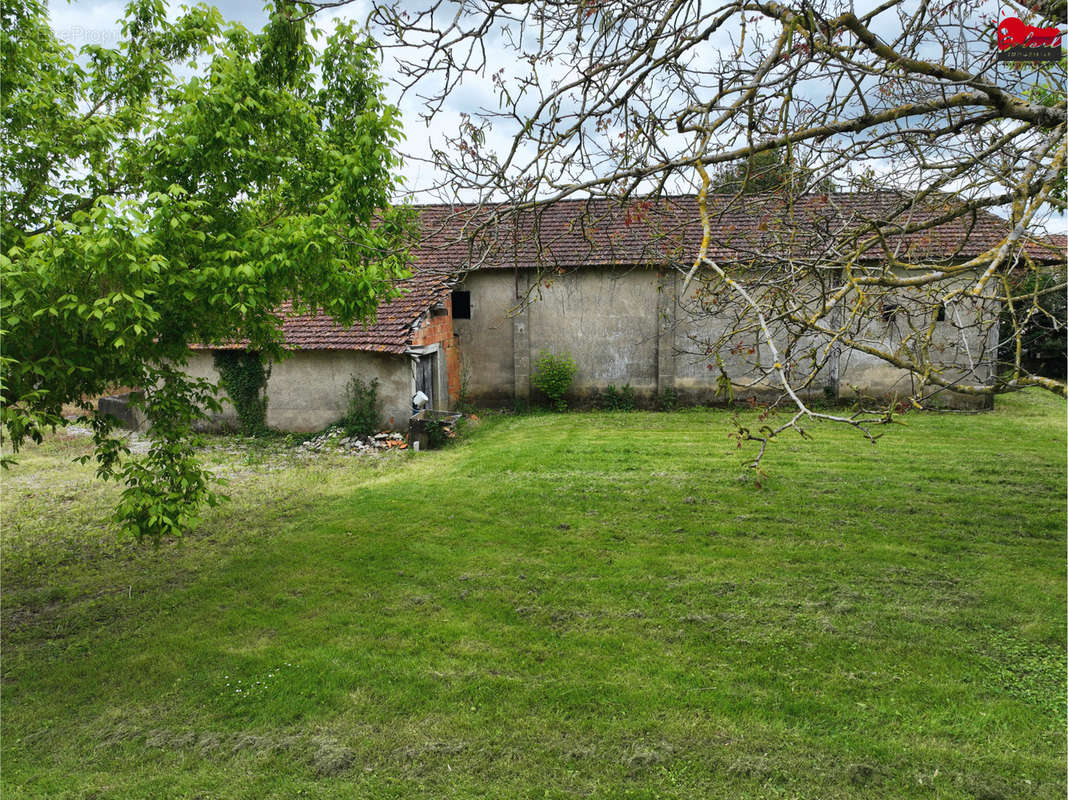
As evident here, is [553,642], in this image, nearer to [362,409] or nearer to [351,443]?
[351,443]

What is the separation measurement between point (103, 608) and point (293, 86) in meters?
5.43

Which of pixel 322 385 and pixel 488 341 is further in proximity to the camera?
pixel 488 341

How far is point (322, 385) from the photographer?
1464cm

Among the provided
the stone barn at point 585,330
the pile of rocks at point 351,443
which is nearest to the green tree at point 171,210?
the pile of rocks at point 351,443

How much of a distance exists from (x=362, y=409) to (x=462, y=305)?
4742 mm

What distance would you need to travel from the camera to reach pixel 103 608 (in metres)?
6.45

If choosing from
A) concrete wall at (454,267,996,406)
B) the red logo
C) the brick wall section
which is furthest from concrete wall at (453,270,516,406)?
the red logo

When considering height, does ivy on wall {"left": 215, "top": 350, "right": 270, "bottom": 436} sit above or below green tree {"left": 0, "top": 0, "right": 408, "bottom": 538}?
below

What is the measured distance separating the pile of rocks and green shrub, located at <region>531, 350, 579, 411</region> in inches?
177

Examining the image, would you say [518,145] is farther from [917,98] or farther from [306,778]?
[306,778]

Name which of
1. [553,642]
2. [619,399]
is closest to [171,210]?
[553,642]

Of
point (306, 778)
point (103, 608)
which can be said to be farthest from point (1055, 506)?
point (103, 608)

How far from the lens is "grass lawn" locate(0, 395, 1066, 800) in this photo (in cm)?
398

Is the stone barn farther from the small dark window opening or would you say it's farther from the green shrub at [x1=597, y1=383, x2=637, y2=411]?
the green shrub at [x1=597, y1=383, x2=637, y2=411]
